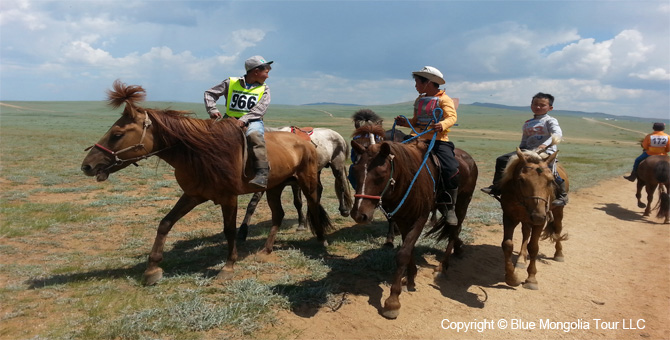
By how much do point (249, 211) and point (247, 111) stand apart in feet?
8.62

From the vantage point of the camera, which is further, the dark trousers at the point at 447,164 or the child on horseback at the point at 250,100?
the child on horseback at the point at 250,100

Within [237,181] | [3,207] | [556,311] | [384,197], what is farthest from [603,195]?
[3,207]

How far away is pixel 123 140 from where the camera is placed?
4.78 metres

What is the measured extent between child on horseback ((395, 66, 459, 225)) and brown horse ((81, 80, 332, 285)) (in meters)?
2.55

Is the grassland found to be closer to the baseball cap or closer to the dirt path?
the dirt path

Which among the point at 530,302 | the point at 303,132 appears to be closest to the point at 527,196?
the point at 530,302

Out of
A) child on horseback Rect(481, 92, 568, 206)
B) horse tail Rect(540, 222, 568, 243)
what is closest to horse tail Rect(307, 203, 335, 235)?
child on horseback Rect(481, 92, 568, 206)

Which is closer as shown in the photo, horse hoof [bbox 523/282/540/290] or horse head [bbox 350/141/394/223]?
horse head [bbox 350/141/394/223]

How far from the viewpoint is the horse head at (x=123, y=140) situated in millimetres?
4668

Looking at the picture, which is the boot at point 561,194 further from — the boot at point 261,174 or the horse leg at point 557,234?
the boot at point 261,174

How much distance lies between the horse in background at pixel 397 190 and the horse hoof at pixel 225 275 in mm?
2234

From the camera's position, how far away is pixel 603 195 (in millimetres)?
13602

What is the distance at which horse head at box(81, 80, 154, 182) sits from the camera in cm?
467

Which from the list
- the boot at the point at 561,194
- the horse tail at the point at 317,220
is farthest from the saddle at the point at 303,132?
the boot at the point at 561,194
